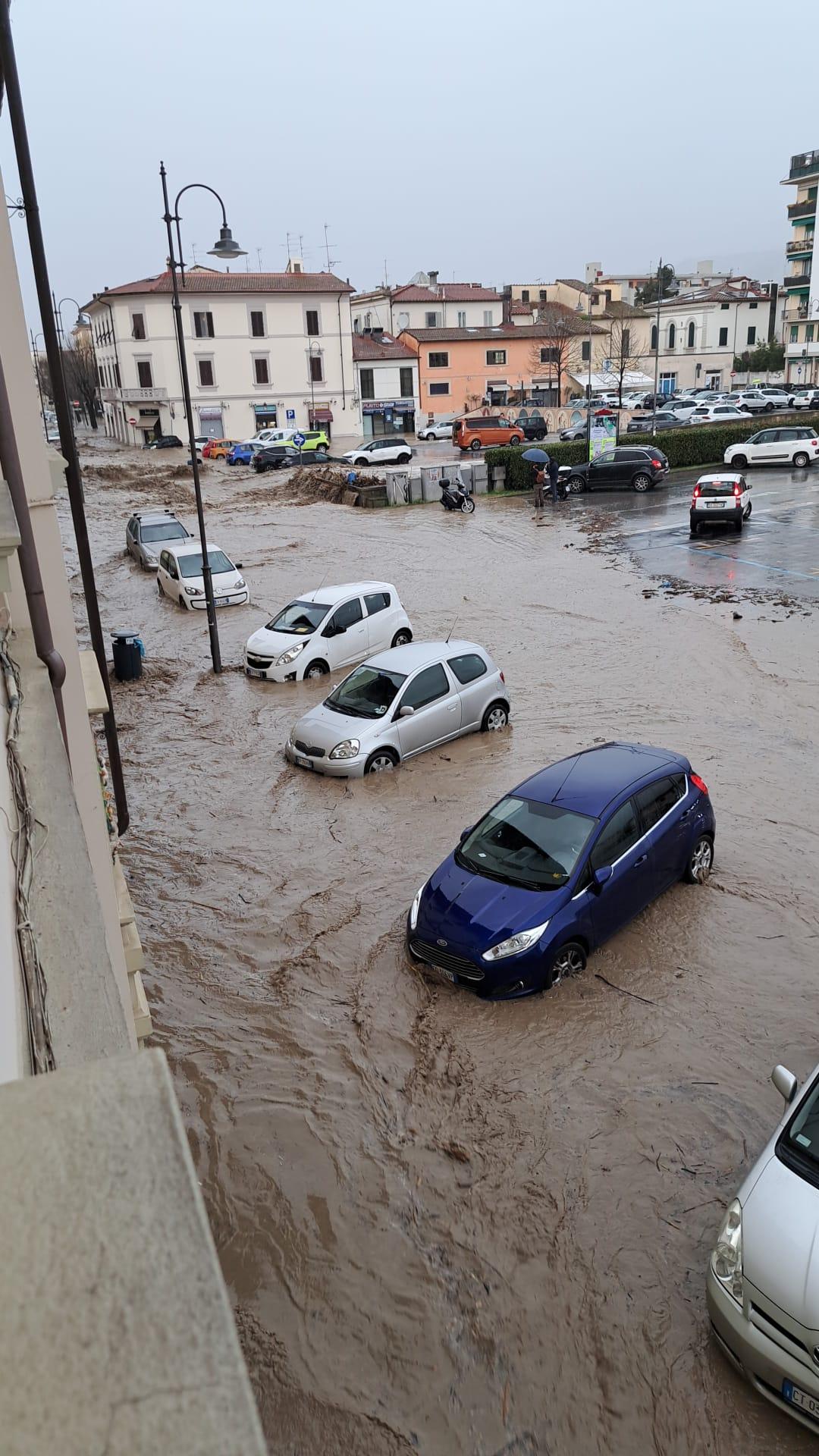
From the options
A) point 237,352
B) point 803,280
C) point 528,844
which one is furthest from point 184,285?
point 803,280

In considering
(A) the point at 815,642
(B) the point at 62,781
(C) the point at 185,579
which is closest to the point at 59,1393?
(B) the point at 62,781

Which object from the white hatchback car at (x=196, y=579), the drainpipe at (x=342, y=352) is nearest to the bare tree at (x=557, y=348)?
the drainpipe at (x=342, y=352)

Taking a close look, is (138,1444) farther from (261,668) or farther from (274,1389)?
(261,668)

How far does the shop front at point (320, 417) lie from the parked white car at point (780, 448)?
3088 cm

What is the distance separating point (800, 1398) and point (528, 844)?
455cm

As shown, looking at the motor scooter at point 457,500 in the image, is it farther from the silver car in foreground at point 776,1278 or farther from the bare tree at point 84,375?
the bare tree at point 84,375

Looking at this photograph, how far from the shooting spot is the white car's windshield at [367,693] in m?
12.7

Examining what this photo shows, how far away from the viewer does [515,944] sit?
25.3ft

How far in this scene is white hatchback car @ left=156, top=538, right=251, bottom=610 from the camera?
2247 centimetres

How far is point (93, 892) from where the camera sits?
2.83m

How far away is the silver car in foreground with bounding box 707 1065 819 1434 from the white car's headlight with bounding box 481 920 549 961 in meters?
2.66

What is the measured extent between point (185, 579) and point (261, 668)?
268 inches

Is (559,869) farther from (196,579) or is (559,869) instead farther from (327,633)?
(196,579)

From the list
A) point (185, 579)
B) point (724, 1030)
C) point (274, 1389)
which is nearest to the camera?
point (274, 1389)
